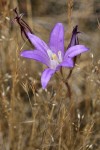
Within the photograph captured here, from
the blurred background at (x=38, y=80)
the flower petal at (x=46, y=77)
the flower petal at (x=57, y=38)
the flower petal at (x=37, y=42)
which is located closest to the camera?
the flower petal at (x=46, y=77)

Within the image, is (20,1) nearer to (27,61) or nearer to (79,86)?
(27,61)

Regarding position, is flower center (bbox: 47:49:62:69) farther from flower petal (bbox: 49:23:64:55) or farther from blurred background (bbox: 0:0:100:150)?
blurred background (bbox: 0:0:100:150)

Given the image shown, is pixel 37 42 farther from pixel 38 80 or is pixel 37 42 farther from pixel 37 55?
pixel 38 80

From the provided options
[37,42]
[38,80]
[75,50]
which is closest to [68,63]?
[75,50]

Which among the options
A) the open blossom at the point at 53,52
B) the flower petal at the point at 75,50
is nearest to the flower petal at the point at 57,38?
the open blossom at the point at 53,52

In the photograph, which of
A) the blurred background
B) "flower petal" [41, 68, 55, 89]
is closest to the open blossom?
"flower petal" [41, 68, 55, 89]

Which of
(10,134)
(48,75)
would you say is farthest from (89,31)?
(48,75)

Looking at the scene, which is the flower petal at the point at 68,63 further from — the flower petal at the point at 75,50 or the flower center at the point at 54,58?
the flower center at the point at 54,58
